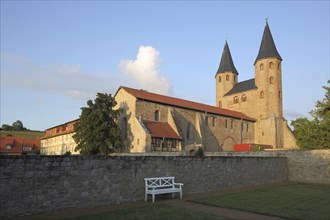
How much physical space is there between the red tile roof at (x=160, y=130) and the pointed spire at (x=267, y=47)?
26904 mm

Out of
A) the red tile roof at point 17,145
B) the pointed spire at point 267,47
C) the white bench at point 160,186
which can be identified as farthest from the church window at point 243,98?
the red tile roof at point 17,145

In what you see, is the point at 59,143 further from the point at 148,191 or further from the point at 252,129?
the point at 148,191

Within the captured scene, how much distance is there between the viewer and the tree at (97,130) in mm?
31359

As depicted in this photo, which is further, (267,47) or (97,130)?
(267,47)

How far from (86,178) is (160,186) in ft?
10.6

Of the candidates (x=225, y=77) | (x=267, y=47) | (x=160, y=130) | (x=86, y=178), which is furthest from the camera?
(x=225, y=77)

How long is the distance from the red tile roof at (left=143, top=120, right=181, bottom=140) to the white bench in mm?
19728

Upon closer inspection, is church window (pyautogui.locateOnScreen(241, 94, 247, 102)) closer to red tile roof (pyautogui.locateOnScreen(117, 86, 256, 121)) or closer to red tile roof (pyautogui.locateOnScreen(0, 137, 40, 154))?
red tile roof (pyautogui.locateOnScreen(117, 86, 256, 121))

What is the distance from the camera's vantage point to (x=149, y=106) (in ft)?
119

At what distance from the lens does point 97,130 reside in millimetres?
31344

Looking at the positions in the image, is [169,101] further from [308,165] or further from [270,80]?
[270,80]

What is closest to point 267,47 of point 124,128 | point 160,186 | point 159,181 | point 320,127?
point 320,127

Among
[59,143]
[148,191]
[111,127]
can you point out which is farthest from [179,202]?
[59,143]

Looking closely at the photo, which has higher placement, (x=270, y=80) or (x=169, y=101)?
(x=270, y=80)
